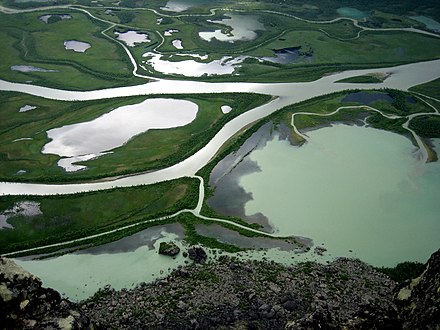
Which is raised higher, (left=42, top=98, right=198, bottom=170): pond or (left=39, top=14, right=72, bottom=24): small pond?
(left=39, top=14, right=72, bottom=24): small pond

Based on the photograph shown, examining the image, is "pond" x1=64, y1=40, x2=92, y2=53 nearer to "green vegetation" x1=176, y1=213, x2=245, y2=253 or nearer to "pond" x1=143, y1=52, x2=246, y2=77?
"pond" x1=143, y1=52, x2=246, y2=77

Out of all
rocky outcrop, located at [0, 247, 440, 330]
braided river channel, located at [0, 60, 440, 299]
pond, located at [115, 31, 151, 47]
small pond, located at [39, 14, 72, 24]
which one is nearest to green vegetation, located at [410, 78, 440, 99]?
braided river channel, located at [0, 60, 440, 299]

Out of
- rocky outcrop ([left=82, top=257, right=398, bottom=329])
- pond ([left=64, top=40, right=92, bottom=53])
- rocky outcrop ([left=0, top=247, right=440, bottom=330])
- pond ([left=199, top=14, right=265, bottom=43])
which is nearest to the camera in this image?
rocky outcrop ([left=0, top=247, right=440, bottom=330])

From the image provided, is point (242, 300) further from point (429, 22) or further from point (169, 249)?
point (429, 22)

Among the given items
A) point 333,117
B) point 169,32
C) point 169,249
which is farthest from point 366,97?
point 169,249

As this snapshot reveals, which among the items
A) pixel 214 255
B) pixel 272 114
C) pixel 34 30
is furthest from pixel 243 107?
pixel 34 30

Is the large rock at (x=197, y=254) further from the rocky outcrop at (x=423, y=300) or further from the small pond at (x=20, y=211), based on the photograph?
the rocky outcrop at (x=423, y=300)
